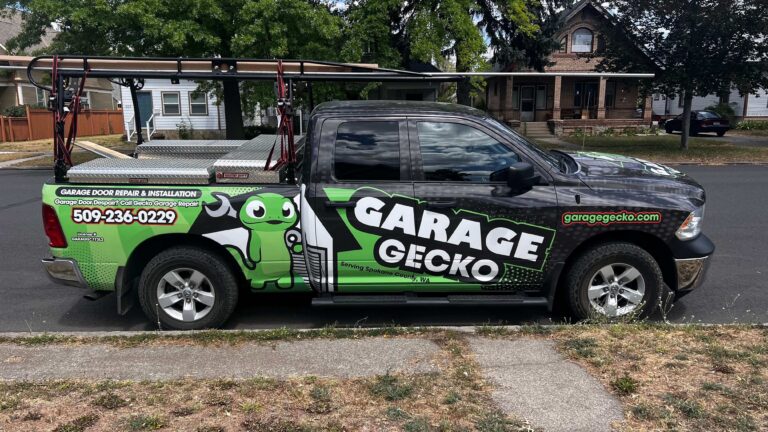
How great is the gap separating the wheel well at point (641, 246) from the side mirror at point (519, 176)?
0.68 meters

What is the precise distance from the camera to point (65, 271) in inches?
178

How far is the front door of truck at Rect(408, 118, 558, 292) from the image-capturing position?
4.41 m

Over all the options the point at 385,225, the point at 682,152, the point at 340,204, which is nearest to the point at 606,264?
the point at 385,225

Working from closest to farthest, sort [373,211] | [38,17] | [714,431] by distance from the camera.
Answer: [714,431] < [373,211] < [38,17]

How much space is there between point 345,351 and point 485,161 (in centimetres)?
182

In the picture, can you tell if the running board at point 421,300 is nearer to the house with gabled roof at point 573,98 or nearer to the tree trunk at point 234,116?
the tree trunk at point 234,116

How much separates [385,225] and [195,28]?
13.4m

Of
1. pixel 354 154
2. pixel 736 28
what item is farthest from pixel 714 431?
pixel 736 28

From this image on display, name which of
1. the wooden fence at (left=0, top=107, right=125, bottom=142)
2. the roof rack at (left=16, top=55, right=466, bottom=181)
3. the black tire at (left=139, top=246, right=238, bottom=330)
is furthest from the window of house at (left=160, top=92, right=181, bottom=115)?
the black tire at (left=139, top=246, right=238, bottom=330)

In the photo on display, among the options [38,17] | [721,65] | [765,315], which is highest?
[38,17]

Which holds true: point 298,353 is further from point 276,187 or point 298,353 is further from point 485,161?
point 485,161

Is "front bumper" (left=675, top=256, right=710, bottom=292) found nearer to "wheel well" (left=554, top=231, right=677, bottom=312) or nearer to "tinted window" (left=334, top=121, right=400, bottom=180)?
"wheel well" (left=554, top=231, right=677, bottom=312)

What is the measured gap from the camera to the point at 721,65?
742 inches

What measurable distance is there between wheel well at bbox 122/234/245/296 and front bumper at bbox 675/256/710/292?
11.7ft
